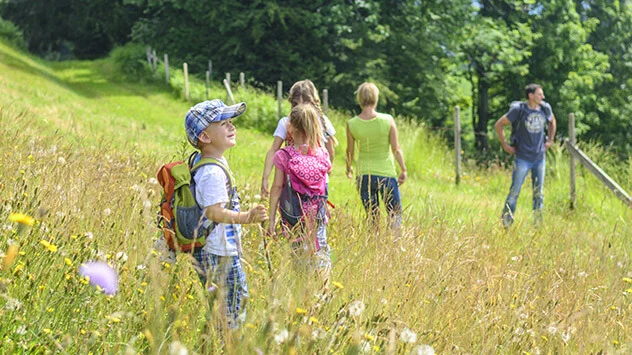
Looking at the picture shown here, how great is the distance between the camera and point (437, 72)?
28484 mm

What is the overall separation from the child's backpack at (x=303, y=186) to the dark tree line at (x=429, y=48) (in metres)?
21.6

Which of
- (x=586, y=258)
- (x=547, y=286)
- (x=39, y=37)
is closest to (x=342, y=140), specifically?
(x=586, y=258)

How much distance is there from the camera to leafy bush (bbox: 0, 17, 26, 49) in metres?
40.4

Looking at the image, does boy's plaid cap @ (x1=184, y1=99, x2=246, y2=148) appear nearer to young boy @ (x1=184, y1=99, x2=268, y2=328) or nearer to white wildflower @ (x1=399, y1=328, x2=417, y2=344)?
young boy @ (x1=184, y1=99, x2=268, y2=328)

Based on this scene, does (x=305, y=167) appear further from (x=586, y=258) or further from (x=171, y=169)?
(x=586, y=258)

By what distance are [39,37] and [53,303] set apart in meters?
41.5

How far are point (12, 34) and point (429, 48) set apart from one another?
991 inches

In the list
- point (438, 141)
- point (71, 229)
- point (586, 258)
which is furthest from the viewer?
point (438, 141)

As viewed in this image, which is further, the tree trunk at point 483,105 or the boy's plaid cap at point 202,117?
the tree trunk at point 483,105

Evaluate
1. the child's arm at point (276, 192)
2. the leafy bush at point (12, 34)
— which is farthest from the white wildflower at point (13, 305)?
the leafy bush at point (12, 34)

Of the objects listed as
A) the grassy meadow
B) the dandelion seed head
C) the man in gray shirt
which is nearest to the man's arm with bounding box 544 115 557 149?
the man in gray shirt

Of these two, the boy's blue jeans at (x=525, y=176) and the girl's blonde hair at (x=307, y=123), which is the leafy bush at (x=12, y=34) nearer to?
the boy's blue jeans at (x=525, y=176)

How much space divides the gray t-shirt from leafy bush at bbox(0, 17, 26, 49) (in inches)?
1431

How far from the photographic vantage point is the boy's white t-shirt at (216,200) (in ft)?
10.7
